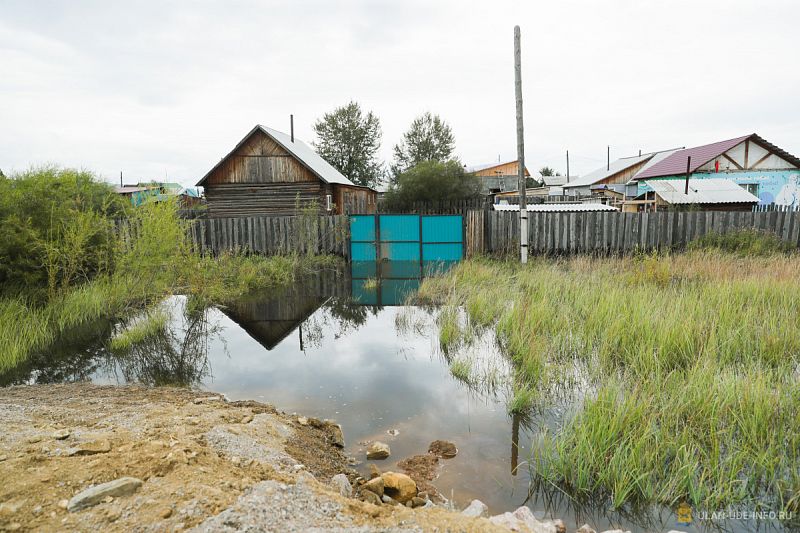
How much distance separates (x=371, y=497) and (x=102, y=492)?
4.85 feet

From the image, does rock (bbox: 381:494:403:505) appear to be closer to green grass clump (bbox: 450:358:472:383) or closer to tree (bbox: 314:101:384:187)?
green grass clump (bbox: 450:358:472:383)

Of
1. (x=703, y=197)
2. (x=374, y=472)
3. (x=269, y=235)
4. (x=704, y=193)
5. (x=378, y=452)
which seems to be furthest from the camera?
(x=704, y=193)

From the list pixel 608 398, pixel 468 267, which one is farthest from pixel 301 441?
pixel 468 267

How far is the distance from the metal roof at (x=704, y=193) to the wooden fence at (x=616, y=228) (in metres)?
5.13

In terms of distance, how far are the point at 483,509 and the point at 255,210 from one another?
2166 cm

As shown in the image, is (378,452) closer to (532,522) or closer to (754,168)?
(532,522)

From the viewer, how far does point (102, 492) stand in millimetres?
2518

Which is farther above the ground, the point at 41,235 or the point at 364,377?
the point at 41,235

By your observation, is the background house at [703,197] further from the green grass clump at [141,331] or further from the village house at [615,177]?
the green grass clump at [141,331]

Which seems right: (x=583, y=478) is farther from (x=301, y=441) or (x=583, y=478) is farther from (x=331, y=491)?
(x=301, y=441)

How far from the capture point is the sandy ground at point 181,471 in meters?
2.37

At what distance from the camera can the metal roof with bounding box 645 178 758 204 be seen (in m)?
19.3

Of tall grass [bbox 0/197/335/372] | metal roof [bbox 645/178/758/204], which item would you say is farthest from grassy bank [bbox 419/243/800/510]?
metal roof [bbox 645/178/758/204]

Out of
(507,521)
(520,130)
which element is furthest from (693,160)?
(507,521)
